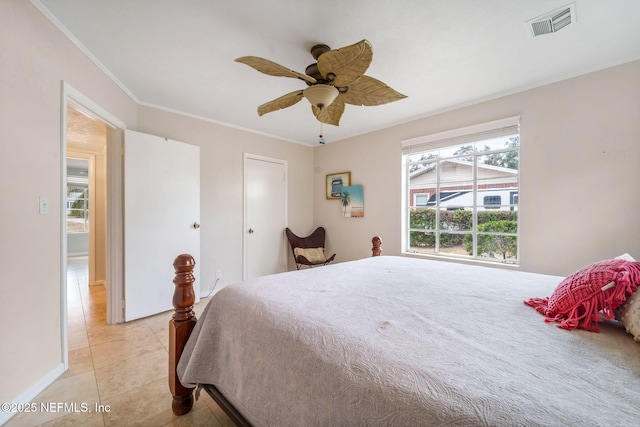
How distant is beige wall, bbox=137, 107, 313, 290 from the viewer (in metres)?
3.21

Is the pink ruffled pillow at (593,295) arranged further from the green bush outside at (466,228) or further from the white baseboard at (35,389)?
the white baseboard at (35,389)

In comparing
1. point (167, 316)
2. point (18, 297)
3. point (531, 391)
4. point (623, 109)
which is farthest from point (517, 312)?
point (167, 316)

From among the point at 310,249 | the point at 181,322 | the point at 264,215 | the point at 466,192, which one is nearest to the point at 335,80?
the point at 181,322

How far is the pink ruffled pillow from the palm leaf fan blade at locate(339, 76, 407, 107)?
132cm

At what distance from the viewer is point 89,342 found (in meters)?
2.29

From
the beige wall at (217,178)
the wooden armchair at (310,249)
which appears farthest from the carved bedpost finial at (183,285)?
the wooden armchair at (310,249)

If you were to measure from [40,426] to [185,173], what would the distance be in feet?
7.73

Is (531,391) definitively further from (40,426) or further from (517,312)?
(40,426)

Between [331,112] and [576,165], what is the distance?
7.32 feet

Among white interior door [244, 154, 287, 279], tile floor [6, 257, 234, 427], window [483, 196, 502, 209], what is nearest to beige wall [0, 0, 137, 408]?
tile floor [6, 257, 234, 427]

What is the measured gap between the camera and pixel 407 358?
750mm

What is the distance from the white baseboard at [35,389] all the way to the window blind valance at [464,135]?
3927 mm

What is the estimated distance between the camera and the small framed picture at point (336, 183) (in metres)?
4.18

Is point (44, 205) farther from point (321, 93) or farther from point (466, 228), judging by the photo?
point (466, 228)
